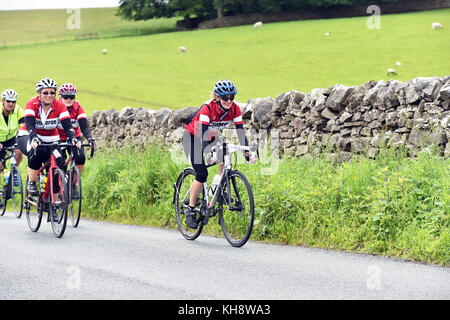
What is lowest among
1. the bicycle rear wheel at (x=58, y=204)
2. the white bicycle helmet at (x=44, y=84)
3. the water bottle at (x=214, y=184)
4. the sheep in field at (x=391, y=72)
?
the bicycle rear wheel at (x=58, y=204)

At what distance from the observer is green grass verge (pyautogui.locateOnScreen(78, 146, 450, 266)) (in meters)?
7.93

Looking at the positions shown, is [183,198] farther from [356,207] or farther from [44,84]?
[44,84]

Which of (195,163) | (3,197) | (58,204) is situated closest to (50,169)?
(58,204)

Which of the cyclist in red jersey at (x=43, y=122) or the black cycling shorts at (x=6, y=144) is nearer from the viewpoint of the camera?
the cyclist in red jersey at (x=43, y=122)

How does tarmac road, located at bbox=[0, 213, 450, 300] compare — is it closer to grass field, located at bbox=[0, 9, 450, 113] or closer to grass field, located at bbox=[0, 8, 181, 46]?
grass field, located at bbox=[0, 9, 450, 113]

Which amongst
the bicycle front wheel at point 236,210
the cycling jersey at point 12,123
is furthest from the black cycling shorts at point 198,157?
the cycling jersey at point 12,123

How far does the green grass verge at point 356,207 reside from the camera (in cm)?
793

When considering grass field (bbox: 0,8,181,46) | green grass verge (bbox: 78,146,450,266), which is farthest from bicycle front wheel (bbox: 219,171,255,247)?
grass field (bbox: 0,8,181,46)

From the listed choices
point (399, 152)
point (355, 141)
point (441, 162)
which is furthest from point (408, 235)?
point (355, 141)

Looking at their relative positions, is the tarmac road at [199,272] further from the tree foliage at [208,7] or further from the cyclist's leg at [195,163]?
→ the tree foliage at [208,7]

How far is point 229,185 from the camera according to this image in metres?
8.76

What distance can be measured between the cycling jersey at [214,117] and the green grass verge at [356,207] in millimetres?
1296

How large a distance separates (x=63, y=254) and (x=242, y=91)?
84.9 ft

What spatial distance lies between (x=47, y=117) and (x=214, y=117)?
3.15 m
